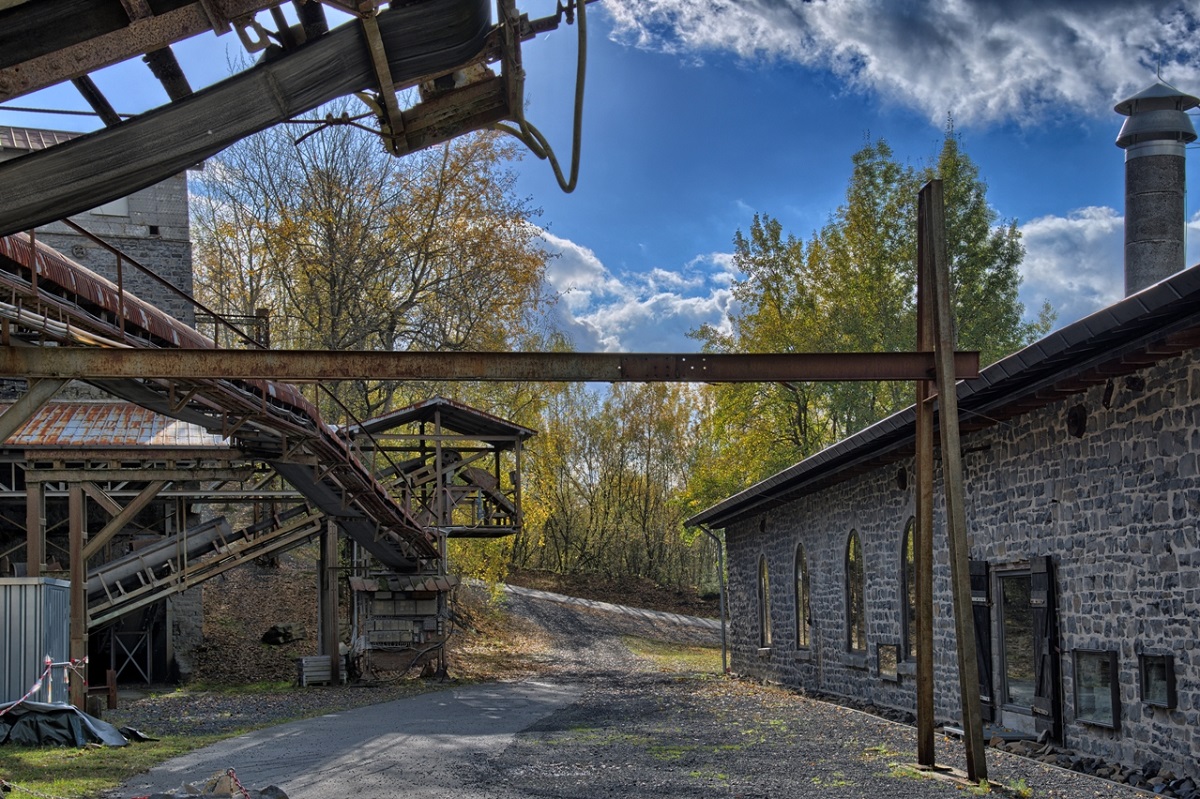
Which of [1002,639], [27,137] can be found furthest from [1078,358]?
[27,137]

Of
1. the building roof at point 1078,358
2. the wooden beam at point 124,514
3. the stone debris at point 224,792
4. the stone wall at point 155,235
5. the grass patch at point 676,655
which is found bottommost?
the grass patch at point 676,655

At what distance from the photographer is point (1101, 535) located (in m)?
11.1

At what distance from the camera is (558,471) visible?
51.2 meters

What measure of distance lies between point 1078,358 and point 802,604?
12760 mm

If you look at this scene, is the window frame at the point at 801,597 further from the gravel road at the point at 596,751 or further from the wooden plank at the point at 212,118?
the wooden plank at the point at 212,118

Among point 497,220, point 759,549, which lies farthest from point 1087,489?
point 497,220

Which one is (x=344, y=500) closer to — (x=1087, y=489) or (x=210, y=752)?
(x=210, y=752)

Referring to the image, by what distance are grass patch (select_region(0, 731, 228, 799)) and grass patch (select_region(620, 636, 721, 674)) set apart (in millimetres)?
17962

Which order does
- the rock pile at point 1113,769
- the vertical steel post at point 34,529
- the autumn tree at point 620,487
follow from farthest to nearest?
the autumn tree at point 620,487 → the vertical steel post at point 34,529 → the rock pile at point 1113,769

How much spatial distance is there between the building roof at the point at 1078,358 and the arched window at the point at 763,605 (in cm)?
1024

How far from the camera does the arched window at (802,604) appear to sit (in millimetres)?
22203

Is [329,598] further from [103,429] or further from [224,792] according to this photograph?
[224,792]

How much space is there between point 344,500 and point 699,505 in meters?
22.7

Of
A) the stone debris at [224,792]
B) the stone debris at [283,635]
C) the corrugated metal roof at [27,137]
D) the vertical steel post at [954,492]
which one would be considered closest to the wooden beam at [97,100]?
the stone debris at [224,792]
